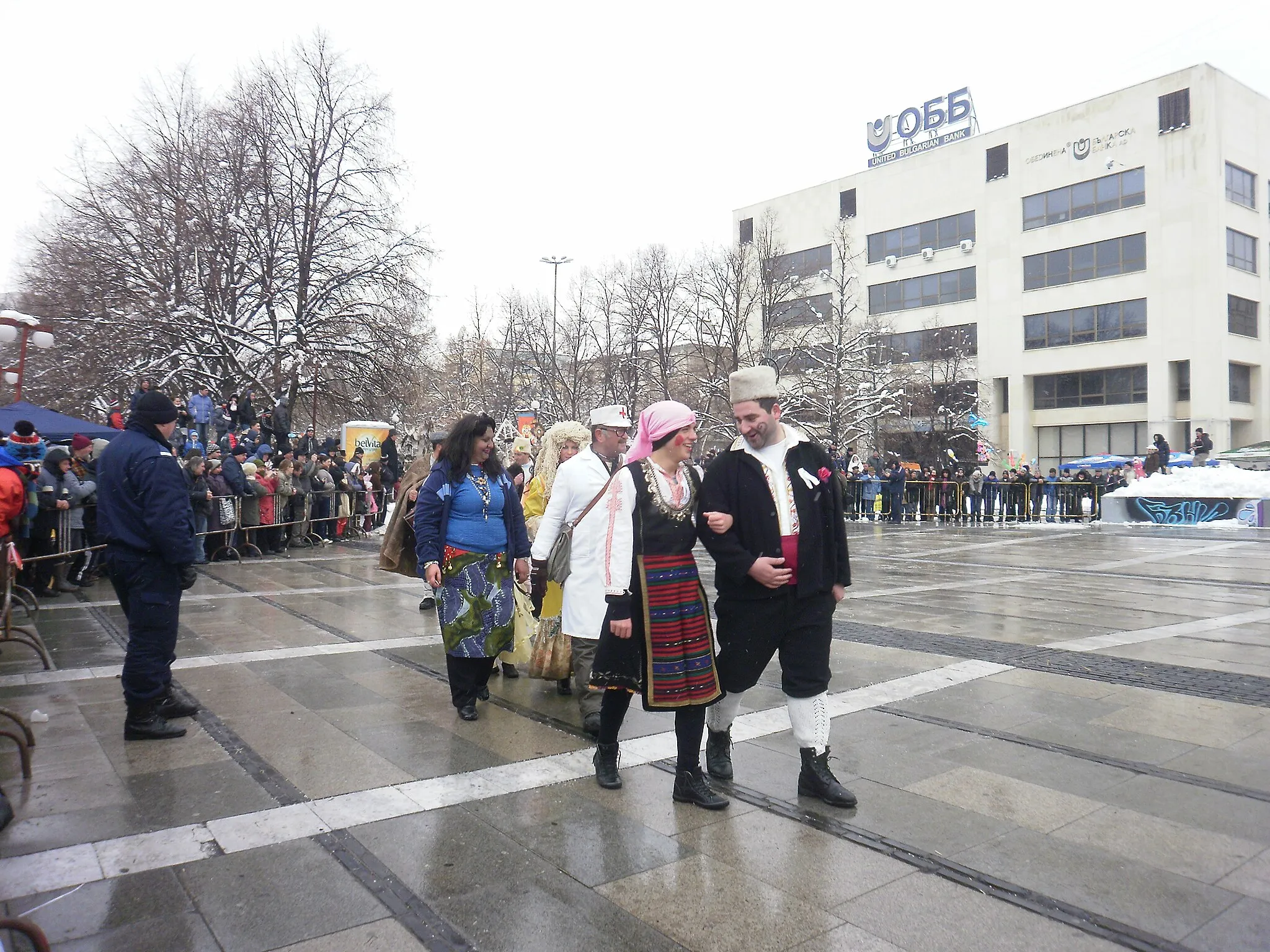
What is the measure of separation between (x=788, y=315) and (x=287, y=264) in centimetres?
2456

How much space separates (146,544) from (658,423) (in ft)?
9.76

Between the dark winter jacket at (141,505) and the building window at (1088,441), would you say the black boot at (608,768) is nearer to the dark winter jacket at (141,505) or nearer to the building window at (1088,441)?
the dark winter jacket at (141,505)

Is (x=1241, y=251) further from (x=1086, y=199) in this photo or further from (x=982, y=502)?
(x=982, y=502)

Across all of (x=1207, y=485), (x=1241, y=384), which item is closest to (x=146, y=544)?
(x=1207, y=485)

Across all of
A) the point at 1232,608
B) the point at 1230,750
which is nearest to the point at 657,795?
the point at 1230,750

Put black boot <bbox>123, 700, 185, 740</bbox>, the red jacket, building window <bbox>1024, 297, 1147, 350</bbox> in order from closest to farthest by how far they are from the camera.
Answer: black boot <bbox>123, 700, 185, 740</bbox>, the red jacket, building window <bbox>1024, 297, 1147, 350</bbox>

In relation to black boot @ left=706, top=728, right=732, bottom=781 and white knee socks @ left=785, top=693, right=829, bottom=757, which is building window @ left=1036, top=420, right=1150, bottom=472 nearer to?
black boot @ left=706, top=728, right=732, bottom=781

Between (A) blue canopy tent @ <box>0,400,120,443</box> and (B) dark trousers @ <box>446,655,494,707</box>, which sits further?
(A) blue canopy tent @ <box>0,400,120,443</box>

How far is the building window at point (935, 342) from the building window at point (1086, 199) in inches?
240

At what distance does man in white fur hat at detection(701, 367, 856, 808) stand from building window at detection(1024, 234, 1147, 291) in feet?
155

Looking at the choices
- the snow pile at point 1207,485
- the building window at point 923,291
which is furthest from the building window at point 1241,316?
the snow pile at point 1207,485

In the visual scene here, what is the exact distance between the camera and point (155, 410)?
5.15 metres

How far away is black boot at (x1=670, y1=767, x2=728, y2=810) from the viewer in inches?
157

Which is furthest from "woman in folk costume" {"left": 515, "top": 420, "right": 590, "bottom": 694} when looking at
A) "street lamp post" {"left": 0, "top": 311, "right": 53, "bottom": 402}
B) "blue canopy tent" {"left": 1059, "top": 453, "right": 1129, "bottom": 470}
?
"blue canopy tent" {"left": 1059, "top": 453, "right": 1129, "bottom": 470}
